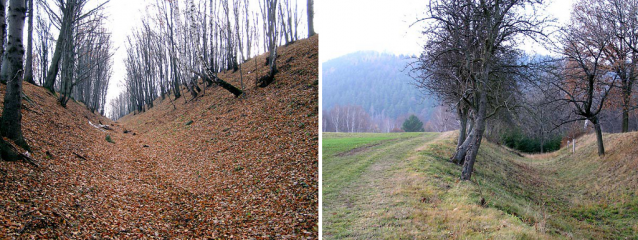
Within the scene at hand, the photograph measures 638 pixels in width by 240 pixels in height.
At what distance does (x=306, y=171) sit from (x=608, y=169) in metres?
11.4

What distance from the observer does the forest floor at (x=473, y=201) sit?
5.75 metres

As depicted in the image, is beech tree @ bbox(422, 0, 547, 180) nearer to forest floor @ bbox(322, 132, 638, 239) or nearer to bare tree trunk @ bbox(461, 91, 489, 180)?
bare tree trunk @ bbox(461, 91, 489, 180)

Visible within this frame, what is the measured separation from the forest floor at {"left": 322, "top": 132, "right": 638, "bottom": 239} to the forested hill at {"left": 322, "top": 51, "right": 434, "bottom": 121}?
88.4 inches

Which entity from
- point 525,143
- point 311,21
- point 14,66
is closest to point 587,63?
point 311,21

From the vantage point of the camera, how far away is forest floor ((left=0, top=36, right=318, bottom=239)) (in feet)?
15.6

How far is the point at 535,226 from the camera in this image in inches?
242

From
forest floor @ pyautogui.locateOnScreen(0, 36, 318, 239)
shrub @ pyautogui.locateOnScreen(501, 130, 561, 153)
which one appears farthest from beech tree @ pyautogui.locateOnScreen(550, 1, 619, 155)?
shrub @ pyautogui.locateOnScreen(501, 130, 561, 153)

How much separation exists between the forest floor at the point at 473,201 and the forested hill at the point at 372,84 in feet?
7.37

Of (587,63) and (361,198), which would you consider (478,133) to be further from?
(587,63)

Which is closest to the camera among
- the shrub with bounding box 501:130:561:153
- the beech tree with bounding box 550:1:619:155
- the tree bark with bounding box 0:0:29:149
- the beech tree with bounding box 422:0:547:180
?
the tree bark with bounding box 0:0:29:149

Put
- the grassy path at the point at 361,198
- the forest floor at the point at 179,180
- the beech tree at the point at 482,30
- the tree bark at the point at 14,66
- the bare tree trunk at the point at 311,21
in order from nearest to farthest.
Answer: the forest floor at the point at 179,180, the grassy path at the point at 361,198, the tree bark at the point at 14,66, the beech tree at the point at 482,30, the bare tree trunk at the point at 311,21

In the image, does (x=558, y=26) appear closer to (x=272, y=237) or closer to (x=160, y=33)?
(x=272, y=237)

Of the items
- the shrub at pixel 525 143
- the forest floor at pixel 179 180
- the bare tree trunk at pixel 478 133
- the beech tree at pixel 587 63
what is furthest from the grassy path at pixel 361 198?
the shrub at pixel 525 143

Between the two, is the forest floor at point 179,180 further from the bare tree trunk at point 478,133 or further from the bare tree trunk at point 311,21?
the bare tree trunk at point 311,21
